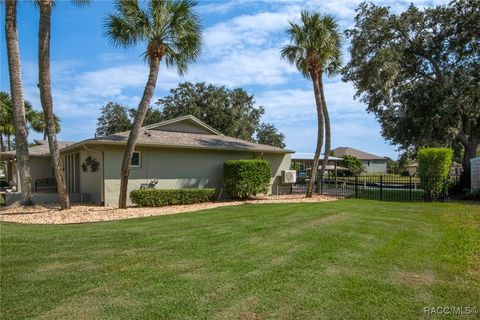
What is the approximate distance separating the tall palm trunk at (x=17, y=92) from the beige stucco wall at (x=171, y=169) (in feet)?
8.98

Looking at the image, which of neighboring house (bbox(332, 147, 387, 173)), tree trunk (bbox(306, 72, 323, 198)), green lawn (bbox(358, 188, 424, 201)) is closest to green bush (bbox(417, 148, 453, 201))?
green lawn (bbox(358, 188, 424, 201))

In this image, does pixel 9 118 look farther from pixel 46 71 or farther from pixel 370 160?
pixel 370 160

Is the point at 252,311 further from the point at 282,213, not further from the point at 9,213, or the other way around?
the point at 9,213

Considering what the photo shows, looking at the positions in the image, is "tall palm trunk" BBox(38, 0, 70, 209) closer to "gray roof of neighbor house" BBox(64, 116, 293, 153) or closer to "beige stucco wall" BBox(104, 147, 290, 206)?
"gray roof of neighbor house" BBox(64, 116, 293, 153)

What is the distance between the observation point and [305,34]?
17469mm

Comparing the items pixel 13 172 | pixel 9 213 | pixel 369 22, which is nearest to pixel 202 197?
pixel 9 213

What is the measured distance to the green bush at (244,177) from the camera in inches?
654

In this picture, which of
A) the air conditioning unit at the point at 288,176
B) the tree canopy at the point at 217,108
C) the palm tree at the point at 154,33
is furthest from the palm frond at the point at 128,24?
the tree canopy at the point at 217,108

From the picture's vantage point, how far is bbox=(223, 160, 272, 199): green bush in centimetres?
1661

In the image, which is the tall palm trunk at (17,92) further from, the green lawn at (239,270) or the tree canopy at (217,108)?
the tree canopy at (217,108)

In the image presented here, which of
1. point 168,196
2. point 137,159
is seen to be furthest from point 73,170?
point 168,196

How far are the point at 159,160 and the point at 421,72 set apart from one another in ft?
50.0

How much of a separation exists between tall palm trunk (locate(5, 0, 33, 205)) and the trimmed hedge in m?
3.61

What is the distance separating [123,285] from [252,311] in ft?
5.60
